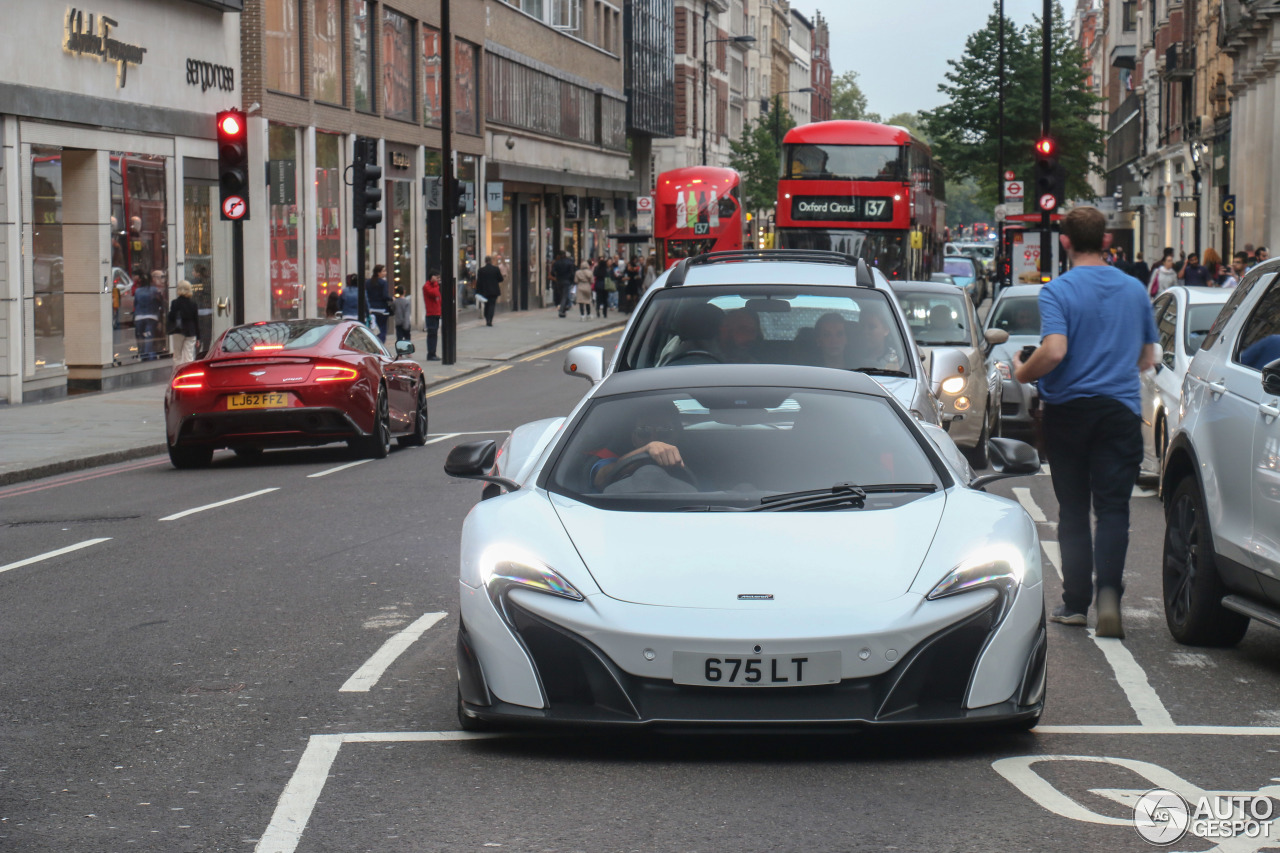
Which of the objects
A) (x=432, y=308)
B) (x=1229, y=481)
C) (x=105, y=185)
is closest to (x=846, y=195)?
(x=432, y=308)

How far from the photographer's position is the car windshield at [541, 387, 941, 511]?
6.13m

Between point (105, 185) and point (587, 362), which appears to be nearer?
point (587, 362)

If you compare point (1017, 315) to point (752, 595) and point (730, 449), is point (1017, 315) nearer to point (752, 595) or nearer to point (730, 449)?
point (730, 449)

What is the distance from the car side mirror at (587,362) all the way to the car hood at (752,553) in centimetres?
441

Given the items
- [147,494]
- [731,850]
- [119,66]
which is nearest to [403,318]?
[119,66]

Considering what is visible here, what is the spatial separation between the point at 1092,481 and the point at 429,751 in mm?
3419

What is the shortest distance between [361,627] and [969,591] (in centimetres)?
346

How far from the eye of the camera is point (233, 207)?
20.6 m

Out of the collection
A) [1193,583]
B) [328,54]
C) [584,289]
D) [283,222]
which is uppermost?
[328,54]

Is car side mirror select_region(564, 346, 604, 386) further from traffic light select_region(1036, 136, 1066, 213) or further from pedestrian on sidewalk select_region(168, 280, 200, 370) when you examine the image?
traffic light select_region(1036, 136, 1066, 213)

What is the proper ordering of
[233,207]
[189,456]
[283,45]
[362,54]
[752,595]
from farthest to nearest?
1. [362,54]
2. [283,45]
3. [233,207]
4. [189,456]
5. [752,595]

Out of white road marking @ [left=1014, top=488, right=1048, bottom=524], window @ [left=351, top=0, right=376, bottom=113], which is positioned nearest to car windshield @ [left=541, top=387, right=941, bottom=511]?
white road marking @ [left=1014, top=488, right=1048, bottom=524]

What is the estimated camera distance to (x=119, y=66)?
87.4 ft

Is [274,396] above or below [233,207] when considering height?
below
